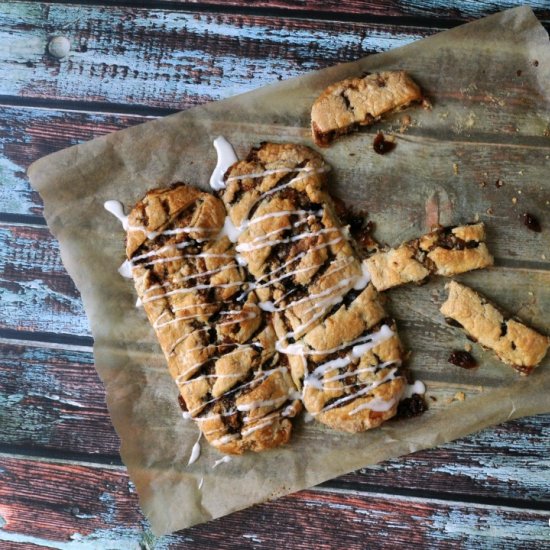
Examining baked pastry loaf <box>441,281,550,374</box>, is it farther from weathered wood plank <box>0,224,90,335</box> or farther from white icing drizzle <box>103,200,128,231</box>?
weathered wood plank <box>0,224,90,335</box>

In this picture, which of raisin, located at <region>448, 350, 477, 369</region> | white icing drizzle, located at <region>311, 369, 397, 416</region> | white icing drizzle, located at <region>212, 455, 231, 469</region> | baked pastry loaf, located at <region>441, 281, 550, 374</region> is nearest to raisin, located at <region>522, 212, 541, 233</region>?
baked pastry loaf, located at <region>441, 281, 550, 374</region>

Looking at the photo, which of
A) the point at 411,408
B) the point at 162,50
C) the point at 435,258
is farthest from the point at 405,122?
the point at 411,408

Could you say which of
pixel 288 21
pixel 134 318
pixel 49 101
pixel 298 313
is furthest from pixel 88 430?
pixel 288 21

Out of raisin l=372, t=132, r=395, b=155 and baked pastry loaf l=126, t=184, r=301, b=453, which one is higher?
raisin l=372, t=132, r=395, b=155

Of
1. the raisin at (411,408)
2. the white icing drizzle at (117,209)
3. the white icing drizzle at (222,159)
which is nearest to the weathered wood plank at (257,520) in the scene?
the raisin at (411,408)

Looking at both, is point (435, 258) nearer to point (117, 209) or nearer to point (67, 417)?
point (117, 209)

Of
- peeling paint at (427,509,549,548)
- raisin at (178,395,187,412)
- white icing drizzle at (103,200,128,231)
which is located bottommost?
peeling paint at (427,509,549,548)
